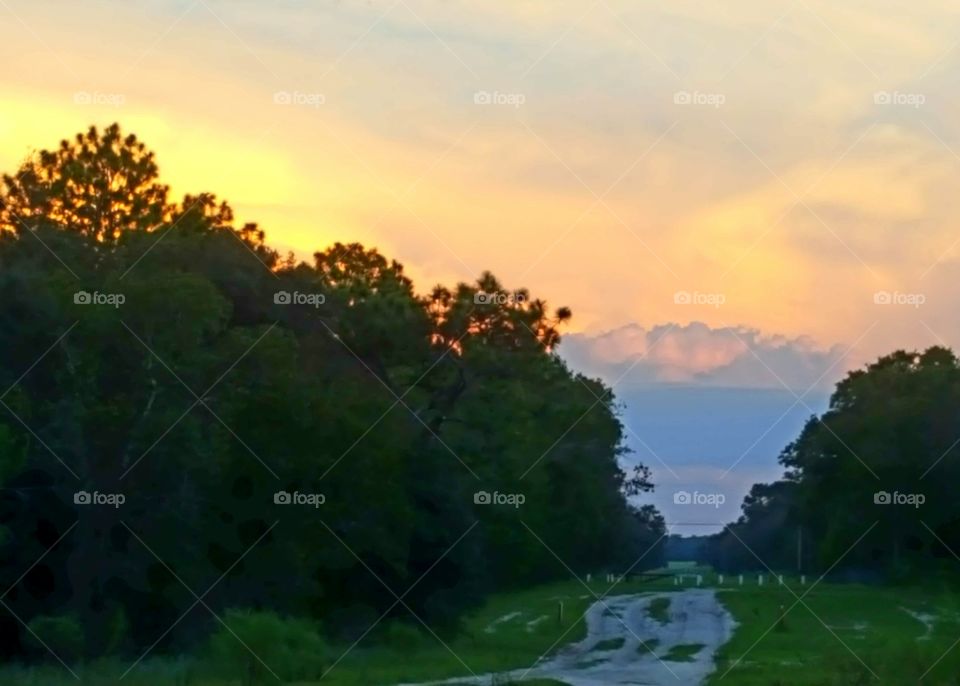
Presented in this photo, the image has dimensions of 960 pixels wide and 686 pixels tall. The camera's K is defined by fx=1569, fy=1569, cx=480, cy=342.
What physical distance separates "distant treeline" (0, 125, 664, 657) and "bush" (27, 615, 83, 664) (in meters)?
0.19

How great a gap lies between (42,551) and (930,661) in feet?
70.9

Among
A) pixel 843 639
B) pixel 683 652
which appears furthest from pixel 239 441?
pixel 843 639

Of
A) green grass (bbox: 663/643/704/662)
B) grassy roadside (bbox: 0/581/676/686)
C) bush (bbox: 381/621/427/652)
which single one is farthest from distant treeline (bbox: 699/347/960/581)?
bush (bbox: 381/621/427/652)

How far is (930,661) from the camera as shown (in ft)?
97.1

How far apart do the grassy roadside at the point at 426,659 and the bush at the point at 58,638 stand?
6.22 feet

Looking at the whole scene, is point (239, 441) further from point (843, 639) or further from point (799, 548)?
point (799, 548)

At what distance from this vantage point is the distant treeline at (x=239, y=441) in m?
39.2

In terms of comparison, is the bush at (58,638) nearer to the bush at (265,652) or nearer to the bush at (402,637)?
the bush at (265,652)

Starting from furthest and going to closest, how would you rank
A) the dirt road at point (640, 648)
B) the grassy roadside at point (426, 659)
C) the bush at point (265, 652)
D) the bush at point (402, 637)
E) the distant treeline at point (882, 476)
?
the distant treeline at point (882, 476) → the bush at point (402, 637) → the dirt road at point (640, 648) → the bush at point (265, 652) → the grassy roadside at point (426, 659)

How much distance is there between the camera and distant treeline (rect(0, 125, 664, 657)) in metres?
39.2

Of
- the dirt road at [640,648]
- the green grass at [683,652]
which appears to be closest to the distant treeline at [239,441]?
the dirt road at [640,648]

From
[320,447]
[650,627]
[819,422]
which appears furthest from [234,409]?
[819,422]

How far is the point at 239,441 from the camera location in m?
41.9

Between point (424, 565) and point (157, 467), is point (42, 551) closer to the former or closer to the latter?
point (157, 467)
